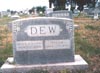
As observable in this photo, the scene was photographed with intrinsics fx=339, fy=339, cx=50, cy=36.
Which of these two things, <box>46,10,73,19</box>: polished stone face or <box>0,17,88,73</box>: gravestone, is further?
<box>46,10,73,19</box>: polished stone face

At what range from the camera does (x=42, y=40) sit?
7082mm

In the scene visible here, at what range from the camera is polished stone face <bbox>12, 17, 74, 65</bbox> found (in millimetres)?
7020

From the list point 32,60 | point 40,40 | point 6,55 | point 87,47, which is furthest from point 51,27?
point 87,47

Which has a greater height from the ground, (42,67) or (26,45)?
(26,45)

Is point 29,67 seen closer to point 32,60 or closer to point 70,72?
point 32,60

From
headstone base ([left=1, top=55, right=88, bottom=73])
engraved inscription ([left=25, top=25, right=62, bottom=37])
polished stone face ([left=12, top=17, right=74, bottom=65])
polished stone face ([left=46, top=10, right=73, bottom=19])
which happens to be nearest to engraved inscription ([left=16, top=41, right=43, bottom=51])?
polished stone face ([left=12, top=17, right=74, bottom=65])

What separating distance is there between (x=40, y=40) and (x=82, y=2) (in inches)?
1886

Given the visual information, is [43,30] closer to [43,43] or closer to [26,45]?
[43,43]

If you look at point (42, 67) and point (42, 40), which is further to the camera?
point (42, 40)

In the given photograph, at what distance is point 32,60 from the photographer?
704 centimetres

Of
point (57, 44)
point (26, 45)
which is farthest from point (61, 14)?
point (26, 45)

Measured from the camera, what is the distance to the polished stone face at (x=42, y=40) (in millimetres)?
7020

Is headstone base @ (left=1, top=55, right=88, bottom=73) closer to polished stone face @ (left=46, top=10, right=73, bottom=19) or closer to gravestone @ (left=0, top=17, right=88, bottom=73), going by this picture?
gravestone @ (left=0, top=17, right=88, bottom=73)

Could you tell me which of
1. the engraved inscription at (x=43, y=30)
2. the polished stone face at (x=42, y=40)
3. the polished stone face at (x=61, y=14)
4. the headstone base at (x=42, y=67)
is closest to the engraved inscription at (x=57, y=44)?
the polished stone face at (x=42, y=40)
